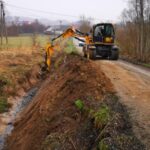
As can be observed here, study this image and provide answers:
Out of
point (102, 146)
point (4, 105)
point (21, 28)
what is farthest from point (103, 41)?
point (21, 28)

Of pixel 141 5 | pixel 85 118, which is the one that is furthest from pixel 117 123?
pixel 141 5

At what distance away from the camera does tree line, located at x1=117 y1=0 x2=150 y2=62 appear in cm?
3120

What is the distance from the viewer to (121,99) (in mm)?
13430

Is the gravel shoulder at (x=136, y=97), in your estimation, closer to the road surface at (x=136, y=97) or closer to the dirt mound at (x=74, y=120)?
the road surface at (x=136, y=97)

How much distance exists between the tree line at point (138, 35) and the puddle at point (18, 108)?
36.6 ft

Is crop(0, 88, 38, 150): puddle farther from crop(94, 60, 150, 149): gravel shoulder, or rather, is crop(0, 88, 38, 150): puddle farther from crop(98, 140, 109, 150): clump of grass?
crop(98, 140, 109, 150): clump of grass

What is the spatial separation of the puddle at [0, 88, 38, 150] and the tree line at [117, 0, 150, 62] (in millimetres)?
11165

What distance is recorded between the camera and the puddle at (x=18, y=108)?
16.2 metres

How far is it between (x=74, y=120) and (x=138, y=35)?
22.7 meters

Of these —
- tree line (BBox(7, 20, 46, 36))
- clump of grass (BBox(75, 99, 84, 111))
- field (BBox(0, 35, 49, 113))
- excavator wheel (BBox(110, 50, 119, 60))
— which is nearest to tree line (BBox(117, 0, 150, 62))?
excavator wheel (BBox(110, 50, 119, 60))

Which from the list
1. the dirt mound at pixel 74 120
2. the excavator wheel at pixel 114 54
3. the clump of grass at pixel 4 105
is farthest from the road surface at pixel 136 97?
the excavator wheel at pixel 114 54

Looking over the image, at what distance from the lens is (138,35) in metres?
33.3

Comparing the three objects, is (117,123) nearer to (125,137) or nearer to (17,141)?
(125,137)

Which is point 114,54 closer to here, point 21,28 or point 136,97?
point 136,97
